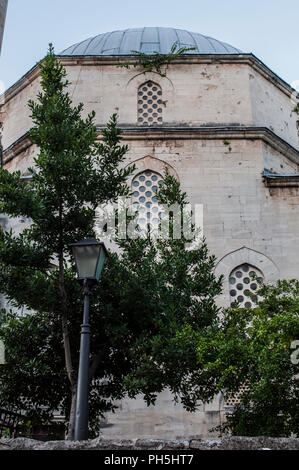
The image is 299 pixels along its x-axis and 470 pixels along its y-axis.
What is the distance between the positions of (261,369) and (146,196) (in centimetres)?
675

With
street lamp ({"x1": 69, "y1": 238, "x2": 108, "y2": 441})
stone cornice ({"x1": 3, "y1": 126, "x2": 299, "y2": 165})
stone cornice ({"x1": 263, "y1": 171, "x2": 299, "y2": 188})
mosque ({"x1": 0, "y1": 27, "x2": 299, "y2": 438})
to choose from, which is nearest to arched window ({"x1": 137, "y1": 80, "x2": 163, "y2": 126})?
mosque ({"x1": 0, "y1": 27, "x2": 299, "y2": 438})

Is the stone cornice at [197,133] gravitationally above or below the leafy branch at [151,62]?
below

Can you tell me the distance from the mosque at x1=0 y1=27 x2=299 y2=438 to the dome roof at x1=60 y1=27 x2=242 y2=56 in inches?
4.3

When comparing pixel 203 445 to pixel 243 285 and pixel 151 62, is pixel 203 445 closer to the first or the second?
pixel 243 285

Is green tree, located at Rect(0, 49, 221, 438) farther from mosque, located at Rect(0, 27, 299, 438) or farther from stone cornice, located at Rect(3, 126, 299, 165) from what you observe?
stone cornice, located at Rect(3, 126, 299, 165)

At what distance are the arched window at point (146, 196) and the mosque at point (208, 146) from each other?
0.03 meters

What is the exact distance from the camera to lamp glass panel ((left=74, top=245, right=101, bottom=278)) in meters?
5.66

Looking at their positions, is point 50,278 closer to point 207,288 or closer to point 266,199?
point 207,288

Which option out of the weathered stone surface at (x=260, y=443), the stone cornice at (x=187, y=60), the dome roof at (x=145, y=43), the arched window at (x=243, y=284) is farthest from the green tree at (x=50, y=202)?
the dome roof at (x=145, y=43)

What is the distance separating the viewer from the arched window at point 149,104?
46.0 feet

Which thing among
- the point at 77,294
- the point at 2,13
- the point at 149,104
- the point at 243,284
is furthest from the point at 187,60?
the point at 77,294

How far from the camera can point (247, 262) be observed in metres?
12.0

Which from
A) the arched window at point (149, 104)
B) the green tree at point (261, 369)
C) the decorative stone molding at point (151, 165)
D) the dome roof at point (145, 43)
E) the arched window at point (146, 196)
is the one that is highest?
the dome roof at point (145, 43)

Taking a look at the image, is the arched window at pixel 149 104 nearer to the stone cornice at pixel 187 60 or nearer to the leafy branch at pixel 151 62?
the leafy branch at pixel 151 62
